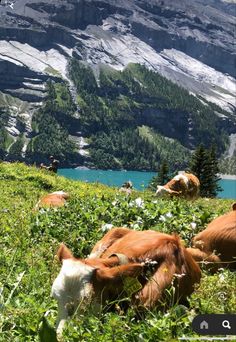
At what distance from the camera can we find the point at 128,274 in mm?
5055

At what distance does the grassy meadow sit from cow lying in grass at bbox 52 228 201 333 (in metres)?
0.16

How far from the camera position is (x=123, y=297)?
213 inches

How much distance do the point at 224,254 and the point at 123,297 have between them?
11.5 ft

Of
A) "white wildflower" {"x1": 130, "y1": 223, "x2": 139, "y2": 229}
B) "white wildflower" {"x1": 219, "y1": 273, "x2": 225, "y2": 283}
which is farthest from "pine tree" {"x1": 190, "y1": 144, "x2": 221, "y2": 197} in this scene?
"white wildflower" {"x1": 219, "y1": 273, "x2": 225, "y2": 283}

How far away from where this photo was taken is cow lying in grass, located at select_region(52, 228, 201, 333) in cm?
484

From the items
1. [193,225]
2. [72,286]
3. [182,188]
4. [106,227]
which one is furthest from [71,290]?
[182,188]

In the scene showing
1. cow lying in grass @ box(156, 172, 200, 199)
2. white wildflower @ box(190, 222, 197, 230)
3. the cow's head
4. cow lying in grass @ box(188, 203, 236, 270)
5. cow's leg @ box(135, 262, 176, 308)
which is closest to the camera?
cow's leg @ box(135, 262, 176, 308)

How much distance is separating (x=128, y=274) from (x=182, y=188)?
18.3 m

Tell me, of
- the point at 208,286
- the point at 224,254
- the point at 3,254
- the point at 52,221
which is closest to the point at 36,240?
the point at 52,221

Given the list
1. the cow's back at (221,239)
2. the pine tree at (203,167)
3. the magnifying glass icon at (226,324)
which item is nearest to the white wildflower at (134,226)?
the cow's back at (221,239)

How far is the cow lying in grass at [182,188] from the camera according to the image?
74.1 ft

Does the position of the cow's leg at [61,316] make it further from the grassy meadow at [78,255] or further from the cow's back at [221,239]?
the cow's back at [221,239]

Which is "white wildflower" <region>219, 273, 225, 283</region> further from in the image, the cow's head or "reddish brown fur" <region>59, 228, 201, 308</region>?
the cow's head

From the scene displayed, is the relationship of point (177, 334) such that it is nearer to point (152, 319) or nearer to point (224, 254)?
point (152, 319)
